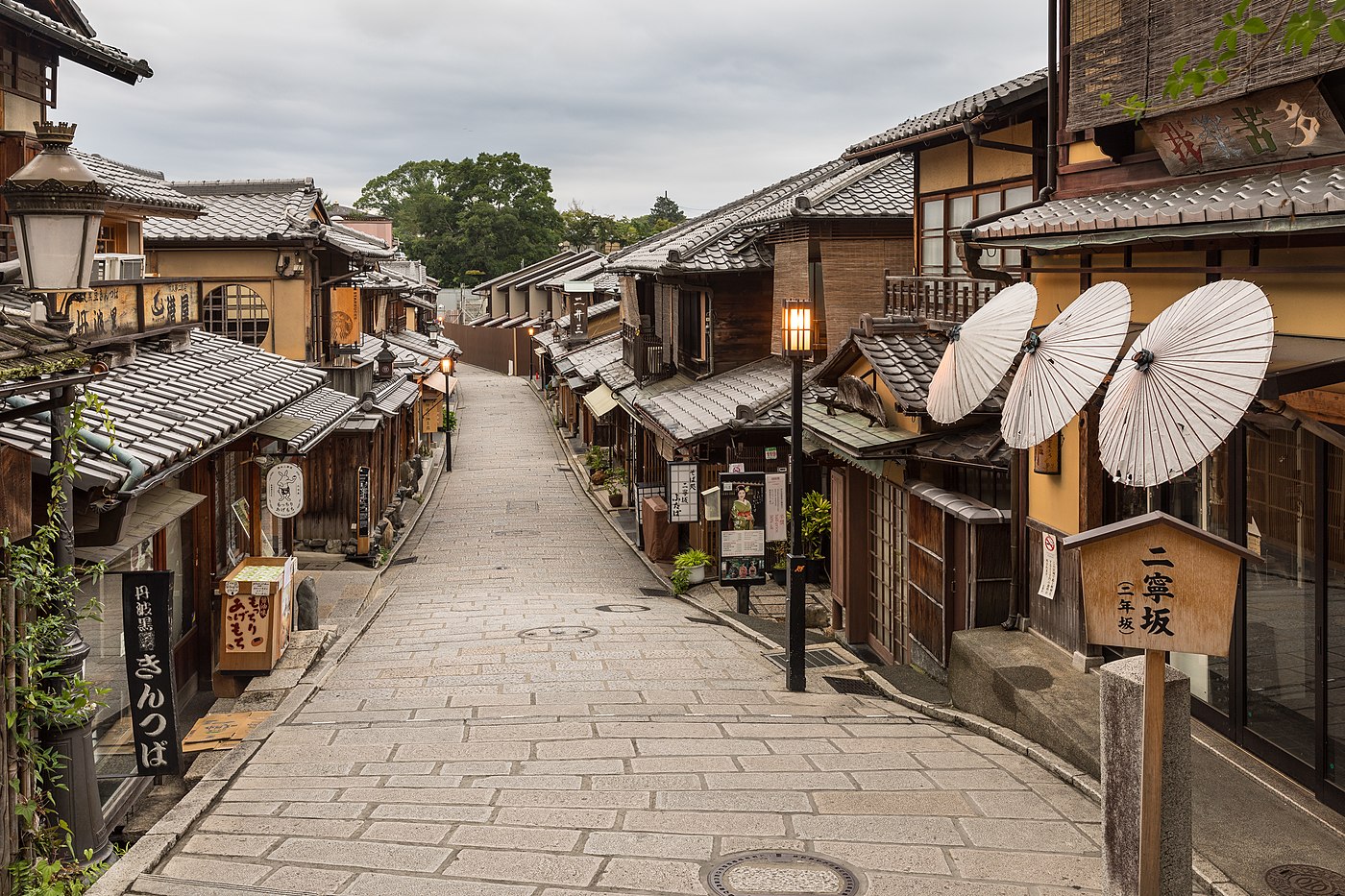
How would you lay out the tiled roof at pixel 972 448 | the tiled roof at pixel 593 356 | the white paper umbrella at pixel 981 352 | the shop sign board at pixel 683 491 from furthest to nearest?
the tiled roof at pixel 593 356
the shop sign board at pixel 683 491
the tiled roof at pixel 972 448
the white paper umbrella at pixel 981 352

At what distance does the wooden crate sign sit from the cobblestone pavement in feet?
7.08

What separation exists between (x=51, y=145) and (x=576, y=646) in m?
10.9

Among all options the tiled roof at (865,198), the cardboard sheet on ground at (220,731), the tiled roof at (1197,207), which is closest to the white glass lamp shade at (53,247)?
the cardboard sheet on ground at (220,731)

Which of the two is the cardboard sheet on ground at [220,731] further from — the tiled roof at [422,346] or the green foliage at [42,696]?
the tiled roof at [422,346]

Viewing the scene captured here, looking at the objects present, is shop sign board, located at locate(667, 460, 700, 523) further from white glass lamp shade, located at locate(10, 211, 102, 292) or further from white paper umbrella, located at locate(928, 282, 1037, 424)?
white glass lamp shade, located at locate(10, 211, 102, 292)

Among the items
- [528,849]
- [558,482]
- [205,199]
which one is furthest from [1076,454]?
[558,482]

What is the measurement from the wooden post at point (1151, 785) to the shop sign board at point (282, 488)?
17.3 m

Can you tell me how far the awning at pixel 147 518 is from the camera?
10.0 m

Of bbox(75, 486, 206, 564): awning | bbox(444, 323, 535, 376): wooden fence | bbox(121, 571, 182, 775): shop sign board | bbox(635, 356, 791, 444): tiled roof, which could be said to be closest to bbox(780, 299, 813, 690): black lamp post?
bbox(635, 356, 791, 444): tiled roof

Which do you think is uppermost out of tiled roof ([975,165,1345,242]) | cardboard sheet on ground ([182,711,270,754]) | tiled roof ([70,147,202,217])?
tiled roof ([70,147,202,217])

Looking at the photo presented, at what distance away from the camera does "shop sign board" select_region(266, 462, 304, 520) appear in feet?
69.6

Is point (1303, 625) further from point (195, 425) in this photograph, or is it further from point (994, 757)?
point (195, 425)

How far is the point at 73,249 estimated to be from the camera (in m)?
8.77

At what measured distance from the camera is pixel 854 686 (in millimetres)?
15875
